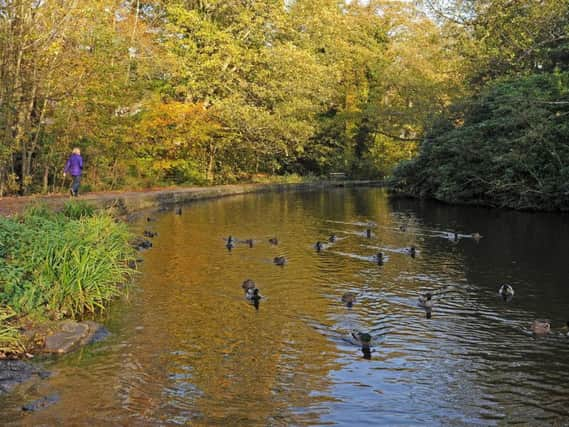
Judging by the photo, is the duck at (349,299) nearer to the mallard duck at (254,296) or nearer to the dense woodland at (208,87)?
the mallard duck at (254,296)

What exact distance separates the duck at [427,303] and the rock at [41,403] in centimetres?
585

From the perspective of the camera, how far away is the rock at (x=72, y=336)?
8234mm

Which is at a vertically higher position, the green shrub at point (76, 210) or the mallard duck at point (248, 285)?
the green shrub at point (76, 210)

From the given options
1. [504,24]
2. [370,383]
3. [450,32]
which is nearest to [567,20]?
[504,24]

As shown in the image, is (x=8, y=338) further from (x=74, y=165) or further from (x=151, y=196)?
(x=151, y=196)

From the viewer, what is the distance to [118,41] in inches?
1118

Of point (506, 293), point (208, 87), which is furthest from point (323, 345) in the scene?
point (208, 87)

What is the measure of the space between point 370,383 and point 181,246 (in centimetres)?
1037

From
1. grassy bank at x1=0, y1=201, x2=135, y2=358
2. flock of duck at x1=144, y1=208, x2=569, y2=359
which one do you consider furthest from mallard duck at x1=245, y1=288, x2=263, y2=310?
grassy bank at x1=0, y1=201, x2=135, y2=358

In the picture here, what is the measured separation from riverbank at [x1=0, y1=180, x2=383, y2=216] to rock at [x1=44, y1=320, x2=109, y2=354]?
20.7ft

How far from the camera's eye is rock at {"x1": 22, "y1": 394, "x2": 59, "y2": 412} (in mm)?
6426

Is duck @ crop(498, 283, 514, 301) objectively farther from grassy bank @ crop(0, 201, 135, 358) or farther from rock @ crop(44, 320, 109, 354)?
rock @ crop(44, 320, 109, 354)

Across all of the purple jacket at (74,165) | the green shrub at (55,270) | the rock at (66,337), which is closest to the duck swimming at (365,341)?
the rock at (66,337)

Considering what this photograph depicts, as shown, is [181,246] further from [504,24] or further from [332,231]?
[504,24]
